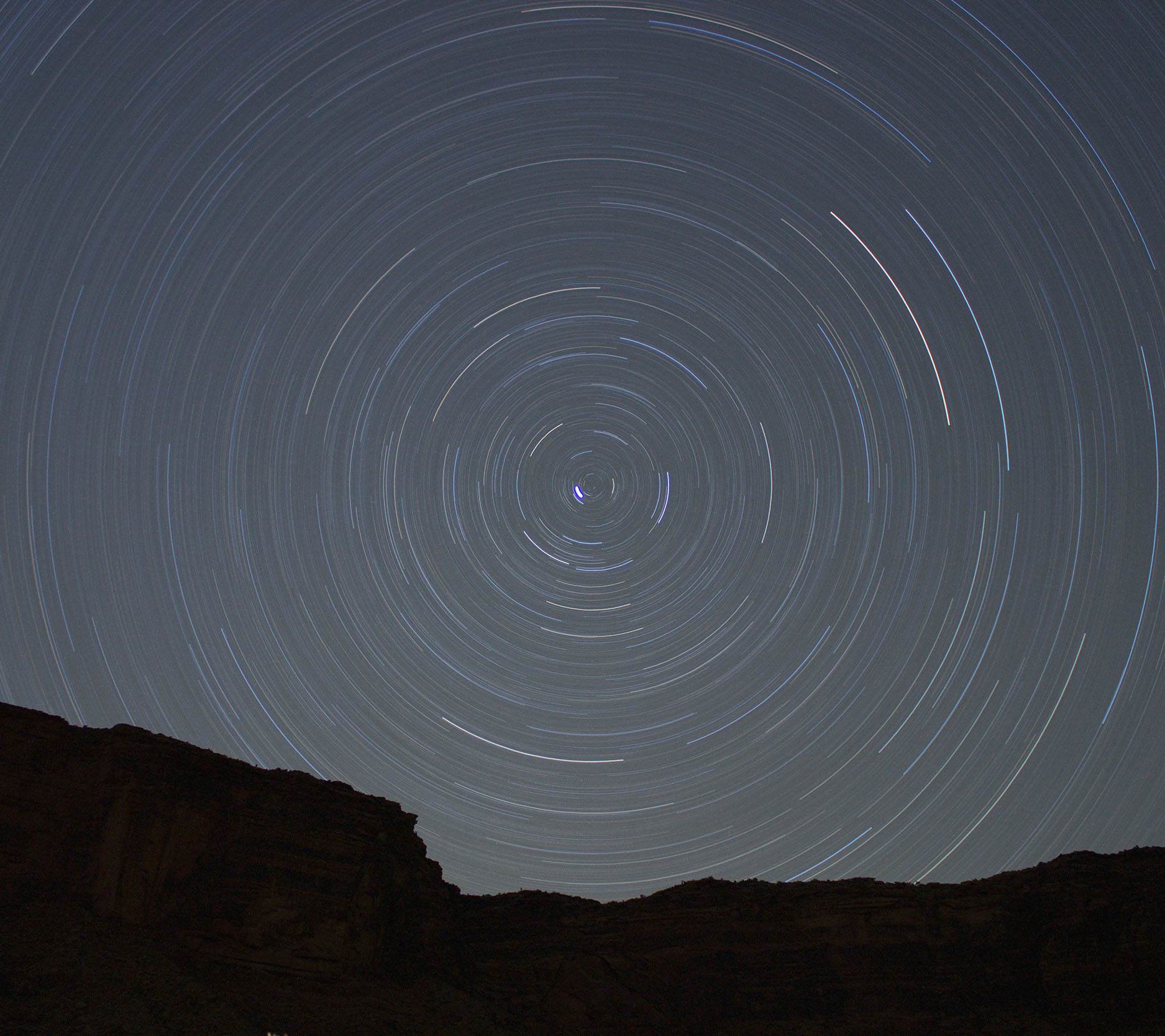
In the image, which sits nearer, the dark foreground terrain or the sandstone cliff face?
the dark foreground terrain

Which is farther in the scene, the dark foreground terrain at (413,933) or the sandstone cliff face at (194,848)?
the sandstone cliff face at (194,848)

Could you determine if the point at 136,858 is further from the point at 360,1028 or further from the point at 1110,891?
the point at 1110,891

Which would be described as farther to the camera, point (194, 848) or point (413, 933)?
point (413, 933)

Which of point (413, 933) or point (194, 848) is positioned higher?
point (194, 848)

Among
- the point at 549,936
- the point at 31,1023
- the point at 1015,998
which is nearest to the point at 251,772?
the point at 31,1023
